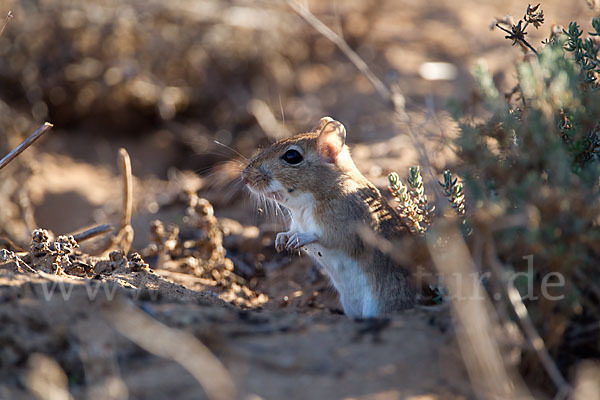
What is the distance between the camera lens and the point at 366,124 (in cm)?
796

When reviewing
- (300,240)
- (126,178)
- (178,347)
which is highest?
(126,178)

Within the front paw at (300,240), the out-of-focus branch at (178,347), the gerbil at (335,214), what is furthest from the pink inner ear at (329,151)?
the out-of-focus branch at (178,347)

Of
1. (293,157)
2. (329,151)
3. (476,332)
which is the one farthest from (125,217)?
(476,332)

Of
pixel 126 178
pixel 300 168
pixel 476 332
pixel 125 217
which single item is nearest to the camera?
pixel 476 332

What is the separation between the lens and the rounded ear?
4461mm

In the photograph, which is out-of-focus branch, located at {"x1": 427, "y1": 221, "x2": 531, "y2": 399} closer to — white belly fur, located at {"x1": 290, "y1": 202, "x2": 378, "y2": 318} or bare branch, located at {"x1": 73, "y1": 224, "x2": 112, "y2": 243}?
white belly fur, located at {"x1": 290, "y1": 202, "x2": 378, "y2": 318}

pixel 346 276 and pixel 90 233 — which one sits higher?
pixel 90 233

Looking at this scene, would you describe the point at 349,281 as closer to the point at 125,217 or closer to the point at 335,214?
the point at 335,214

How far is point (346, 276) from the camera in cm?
426

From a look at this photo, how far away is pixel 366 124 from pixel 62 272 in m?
4.77

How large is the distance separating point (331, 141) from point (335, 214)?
0.54m

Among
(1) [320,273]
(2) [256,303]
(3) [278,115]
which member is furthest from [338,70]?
(2) [256,303]

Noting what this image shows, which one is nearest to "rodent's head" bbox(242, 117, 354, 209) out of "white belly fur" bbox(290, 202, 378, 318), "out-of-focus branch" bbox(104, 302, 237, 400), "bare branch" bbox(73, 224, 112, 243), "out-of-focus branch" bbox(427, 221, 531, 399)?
"white belly fur" bbox(290, 202, 378, 318)

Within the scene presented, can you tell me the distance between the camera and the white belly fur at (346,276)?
4129mm
